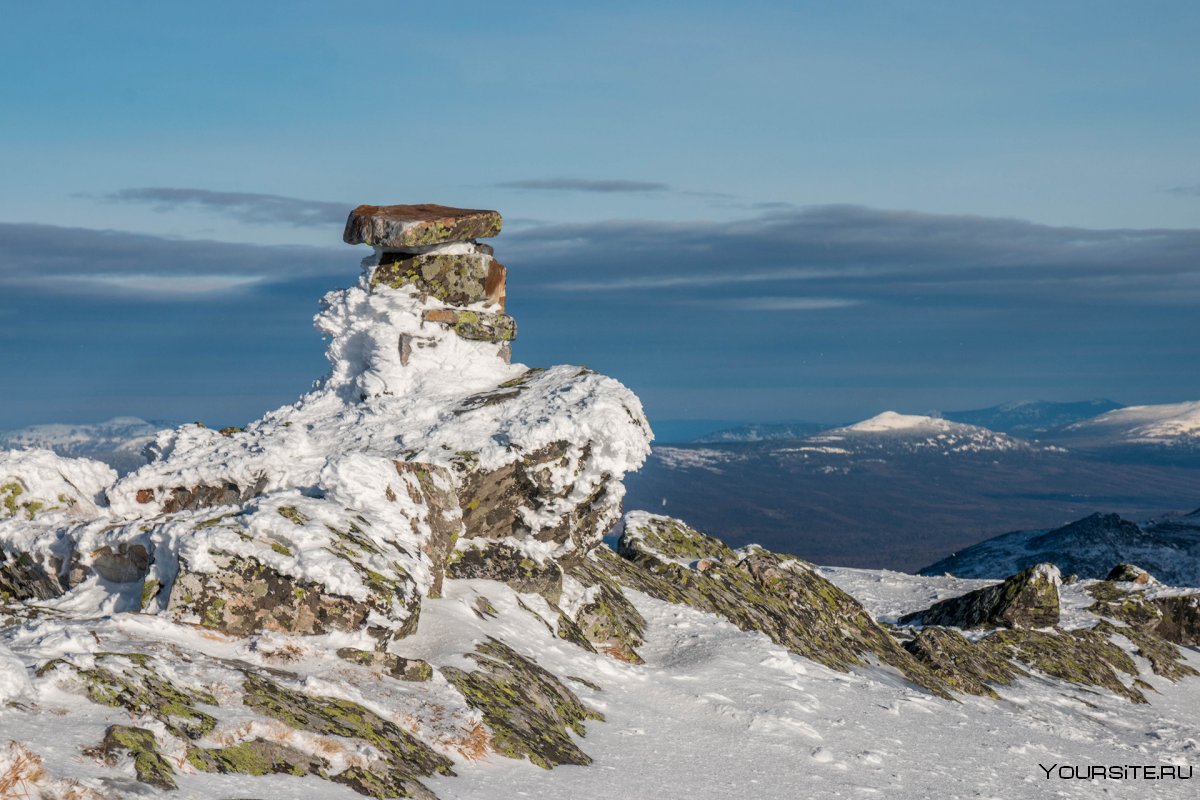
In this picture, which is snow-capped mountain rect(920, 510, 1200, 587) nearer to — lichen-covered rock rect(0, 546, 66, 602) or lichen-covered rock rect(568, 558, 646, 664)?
lichen-covered rock rect(568, 558, 646, 664)

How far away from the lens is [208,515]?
21.6 metres

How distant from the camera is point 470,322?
104ft

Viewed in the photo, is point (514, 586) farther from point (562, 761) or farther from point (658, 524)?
point (658, 524)

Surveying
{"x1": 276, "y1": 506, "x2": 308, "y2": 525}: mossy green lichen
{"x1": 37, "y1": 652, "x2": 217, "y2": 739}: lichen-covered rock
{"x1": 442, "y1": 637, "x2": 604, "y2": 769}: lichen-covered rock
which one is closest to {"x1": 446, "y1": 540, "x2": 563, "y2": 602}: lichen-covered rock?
{"x1": 442, "y1": 637, "x2": 604, "y2": 769}: lichen-covered rock

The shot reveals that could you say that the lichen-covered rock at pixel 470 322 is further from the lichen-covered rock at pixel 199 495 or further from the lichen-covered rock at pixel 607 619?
the lichen-covered rock at pixel 199 495

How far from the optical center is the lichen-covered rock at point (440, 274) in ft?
103

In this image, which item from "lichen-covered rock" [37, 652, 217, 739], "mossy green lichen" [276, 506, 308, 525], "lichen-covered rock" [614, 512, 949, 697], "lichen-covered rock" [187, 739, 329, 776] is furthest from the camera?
"lichen-covered rock" [614, 512, 949, 697]

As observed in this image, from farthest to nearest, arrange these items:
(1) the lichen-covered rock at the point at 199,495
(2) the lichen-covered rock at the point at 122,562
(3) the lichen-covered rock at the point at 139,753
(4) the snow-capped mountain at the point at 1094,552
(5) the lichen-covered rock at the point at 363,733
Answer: (4) the snow-capped mountain at the point at 1094,552
(1) the lichen-covered rock at the point at 199,495
(2) the lichen-covered rock at the point at 122,562
(5) the lichen-covered rock at the point at 363,733
(3) the lichen-covered rock at the point at 139,753

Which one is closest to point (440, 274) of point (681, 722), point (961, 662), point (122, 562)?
point (122, 562)

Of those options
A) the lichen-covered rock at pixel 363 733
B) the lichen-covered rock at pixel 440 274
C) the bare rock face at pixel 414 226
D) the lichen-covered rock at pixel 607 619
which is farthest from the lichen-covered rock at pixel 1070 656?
the lichen-covered rock at pixel 363 733

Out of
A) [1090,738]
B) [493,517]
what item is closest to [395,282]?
[493,517]

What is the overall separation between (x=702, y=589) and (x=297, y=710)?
20.4 metres

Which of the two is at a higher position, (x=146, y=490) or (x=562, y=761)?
(x=146, y=490)

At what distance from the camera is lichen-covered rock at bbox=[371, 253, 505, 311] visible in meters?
31.3
